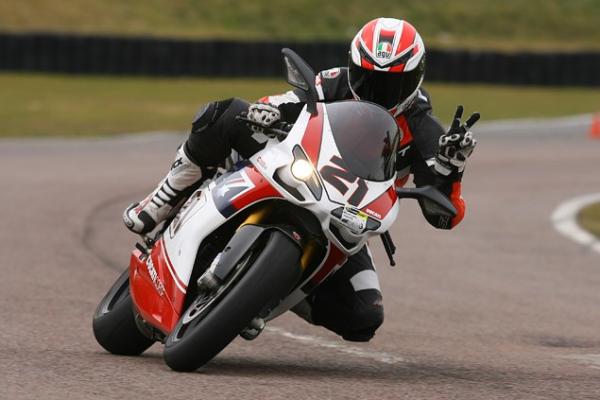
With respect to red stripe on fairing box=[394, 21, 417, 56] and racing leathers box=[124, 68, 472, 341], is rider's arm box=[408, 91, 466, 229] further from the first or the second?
red stripe on fairing box=[394, 21, 417, 56]

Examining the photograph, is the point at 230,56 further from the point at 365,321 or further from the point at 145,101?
the point at 365,321

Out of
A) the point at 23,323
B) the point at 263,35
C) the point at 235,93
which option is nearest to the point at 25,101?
the point at 235,93

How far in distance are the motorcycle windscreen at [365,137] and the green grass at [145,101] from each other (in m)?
13.1

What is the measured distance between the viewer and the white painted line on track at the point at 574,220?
1178 centimetres

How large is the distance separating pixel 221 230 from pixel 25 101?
1698cm

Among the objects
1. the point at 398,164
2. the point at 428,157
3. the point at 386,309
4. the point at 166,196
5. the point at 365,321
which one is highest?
the point at 428,157

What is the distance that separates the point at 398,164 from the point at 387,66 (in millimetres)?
519

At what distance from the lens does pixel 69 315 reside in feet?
Answer: 23.4

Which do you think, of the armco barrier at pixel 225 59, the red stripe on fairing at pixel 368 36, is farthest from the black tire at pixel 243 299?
the armco barrier at pixel 225 59

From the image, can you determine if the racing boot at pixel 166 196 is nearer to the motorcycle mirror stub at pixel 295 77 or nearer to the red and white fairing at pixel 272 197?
the red and white fairing at pixel 272 197

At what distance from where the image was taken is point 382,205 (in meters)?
5.38

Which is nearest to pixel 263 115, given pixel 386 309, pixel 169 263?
pixel 169 263

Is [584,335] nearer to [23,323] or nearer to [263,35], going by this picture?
[23,323]

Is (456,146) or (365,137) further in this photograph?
(456,146)
